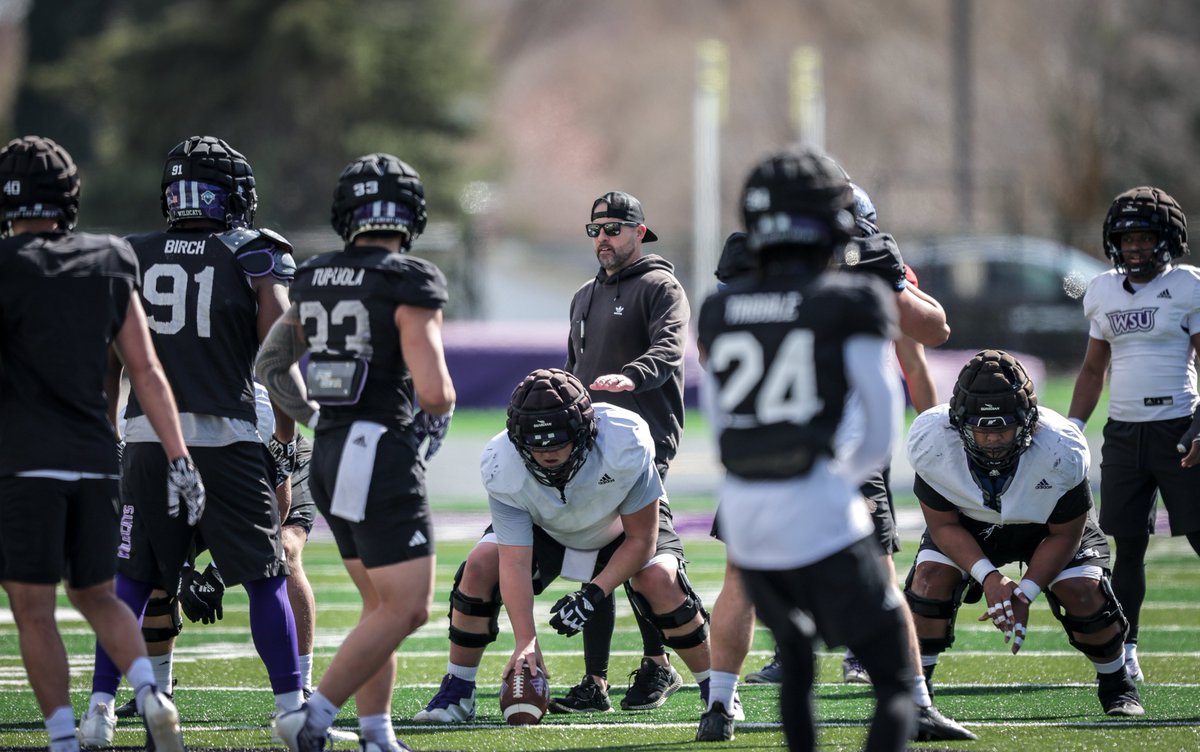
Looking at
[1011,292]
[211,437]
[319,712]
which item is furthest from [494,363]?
[319,712]

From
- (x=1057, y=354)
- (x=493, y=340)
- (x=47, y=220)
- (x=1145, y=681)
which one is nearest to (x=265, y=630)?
(x=47, y=220)

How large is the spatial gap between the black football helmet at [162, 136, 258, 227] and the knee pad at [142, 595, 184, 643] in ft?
4.65

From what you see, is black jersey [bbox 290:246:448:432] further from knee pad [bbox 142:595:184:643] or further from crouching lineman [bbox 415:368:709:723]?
knee pad [bbox 142:595:184:643]

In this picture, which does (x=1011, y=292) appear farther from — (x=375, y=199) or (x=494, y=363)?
(x=375, y=199)

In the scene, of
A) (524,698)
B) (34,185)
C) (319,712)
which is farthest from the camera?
(524,698)

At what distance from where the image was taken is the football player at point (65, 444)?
4613 mm

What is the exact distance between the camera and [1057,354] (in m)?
24.3

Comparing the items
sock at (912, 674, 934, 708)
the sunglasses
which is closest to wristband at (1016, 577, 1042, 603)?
sock at (912, 674, 934, 708)

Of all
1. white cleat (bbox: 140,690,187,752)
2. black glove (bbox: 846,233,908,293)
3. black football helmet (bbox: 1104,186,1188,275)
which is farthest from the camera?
black football helmet (bbox: 1104,186,1188,275)

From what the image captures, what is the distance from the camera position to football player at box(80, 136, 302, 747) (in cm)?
535

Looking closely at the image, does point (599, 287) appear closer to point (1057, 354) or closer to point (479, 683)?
point (479, 683)

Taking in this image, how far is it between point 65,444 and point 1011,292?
71.2 feet

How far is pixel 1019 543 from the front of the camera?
240 inches

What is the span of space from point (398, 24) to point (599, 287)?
2743cm
